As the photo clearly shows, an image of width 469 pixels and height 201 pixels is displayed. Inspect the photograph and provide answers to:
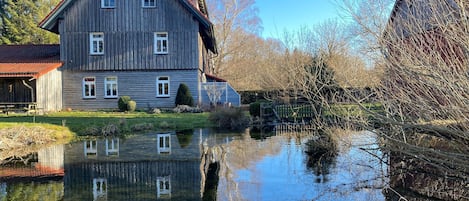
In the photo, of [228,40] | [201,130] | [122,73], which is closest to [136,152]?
[201,130]

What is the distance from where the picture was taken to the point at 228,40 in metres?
43.3

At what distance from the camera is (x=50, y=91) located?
73.2ft

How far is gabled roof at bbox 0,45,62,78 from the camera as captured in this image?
2058cm

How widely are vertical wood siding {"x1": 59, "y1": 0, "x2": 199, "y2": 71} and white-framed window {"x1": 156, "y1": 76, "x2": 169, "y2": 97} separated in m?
0.76

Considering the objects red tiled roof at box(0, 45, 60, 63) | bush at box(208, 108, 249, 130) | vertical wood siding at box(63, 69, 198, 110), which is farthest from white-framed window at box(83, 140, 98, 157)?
red tiled roof at box(0, 45, 60, 63)

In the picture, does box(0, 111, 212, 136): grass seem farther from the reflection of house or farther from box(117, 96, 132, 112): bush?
box(117, 96, 132, 112): bush

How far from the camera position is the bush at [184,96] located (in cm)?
2331

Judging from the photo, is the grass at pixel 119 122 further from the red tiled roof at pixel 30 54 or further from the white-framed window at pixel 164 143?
the red tiled roof at pixel 30 54

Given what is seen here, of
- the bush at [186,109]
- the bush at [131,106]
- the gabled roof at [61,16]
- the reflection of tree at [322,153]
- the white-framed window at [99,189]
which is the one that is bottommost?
the white-framed window at [99,189]

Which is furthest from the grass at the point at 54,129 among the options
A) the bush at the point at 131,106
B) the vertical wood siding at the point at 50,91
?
the bush at the point at 131,106

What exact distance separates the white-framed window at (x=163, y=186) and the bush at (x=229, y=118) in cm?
960

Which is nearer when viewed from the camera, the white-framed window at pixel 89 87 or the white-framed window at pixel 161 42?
the white-framed window at pixel 161 42

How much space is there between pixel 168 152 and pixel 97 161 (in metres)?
2.02

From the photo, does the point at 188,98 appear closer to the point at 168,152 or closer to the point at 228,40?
the point at 168,152
